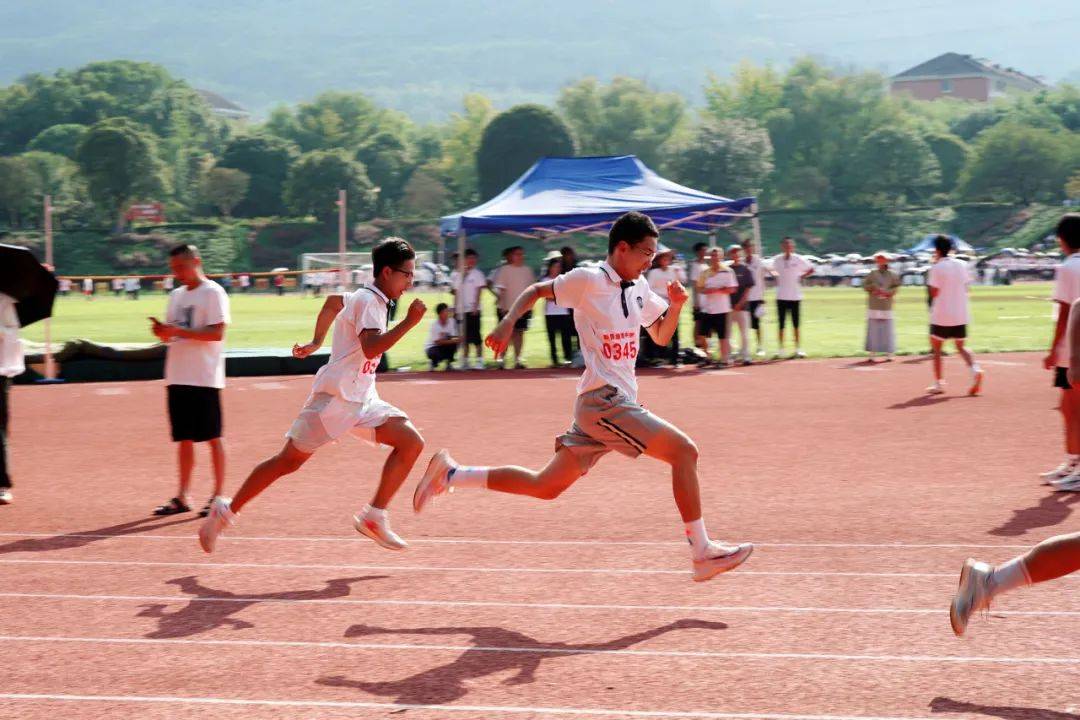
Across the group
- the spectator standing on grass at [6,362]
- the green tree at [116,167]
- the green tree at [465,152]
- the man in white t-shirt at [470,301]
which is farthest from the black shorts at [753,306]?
the green tree at [465,152]

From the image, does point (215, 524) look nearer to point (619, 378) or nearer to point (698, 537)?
point (619, 378)

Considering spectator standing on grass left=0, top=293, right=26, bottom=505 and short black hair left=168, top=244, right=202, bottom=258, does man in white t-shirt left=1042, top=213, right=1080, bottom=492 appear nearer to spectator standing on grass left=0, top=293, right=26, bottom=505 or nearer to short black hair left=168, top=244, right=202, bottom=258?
short black hair left=168, top=244, right=202, bottom=258

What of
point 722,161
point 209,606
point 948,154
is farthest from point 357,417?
point 948,154

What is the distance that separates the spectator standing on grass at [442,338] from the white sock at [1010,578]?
52.1 ft

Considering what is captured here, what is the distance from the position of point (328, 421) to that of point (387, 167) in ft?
384

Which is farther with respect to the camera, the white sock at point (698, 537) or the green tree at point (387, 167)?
the green tree at point (387, 167)

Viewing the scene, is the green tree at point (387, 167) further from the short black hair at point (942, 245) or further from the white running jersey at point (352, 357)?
the white running jersey at point (352, 357)

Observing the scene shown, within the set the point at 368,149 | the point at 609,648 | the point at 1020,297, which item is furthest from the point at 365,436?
the point at 368,149

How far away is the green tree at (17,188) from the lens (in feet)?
345

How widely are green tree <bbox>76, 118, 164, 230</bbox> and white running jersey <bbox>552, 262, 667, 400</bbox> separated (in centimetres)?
10364

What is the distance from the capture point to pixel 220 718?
15.8 ft

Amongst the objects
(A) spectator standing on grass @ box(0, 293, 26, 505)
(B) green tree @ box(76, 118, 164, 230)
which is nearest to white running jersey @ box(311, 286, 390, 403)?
(A) spectator standing on grass @ box(0, 293, 26, 505)

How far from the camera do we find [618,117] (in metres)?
135

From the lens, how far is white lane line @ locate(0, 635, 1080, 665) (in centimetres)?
533
